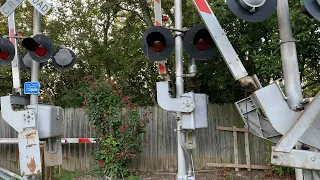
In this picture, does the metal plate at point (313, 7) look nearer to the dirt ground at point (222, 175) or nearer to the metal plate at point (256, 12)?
the metal plate at point (256, 12)

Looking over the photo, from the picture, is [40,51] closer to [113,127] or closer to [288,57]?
[288,57]

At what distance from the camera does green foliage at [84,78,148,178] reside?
7293 mm

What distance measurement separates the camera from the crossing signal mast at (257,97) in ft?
7.75

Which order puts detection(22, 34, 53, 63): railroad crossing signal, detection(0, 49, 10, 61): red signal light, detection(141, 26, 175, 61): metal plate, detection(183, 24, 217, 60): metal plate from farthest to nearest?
Answer: detection(0, 49, 10, 61): red signal light → detection(22, 34, 53, 63): railroad crossing signal → detection(183, 24, 217, 60): metal plate → detection(141, 26, 175, 61): metal plate

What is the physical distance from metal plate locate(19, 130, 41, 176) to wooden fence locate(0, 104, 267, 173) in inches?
184

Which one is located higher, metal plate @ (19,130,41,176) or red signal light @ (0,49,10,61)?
red signal light @ (0,49,10,61)

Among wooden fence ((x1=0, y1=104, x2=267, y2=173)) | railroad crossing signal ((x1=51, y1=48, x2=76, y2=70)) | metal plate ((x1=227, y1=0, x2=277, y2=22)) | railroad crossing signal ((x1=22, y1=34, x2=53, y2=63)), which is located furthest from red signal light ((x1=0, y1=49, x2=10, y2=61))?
wooden fence ((x1=0, y1=104, x2=267, y2=173))

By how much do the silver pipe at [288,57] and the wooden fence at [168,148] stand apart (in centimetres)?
551

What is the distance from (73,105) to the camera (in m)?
10.4

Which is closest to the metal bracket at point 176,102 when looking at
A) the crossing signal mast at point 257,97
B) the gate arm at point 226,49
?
the crossing signal mast at point 257,97

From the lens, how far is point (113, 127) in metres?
7.43

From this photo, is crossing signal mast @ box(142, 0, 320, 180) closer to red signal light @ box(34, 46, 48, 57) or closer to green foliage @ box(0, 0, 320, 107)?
red signal light @ box(34, 46, 48, 57)

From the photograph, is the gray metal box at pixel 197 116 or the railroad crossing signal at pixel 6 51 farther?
the railroad crossing signal at pixel 6 51

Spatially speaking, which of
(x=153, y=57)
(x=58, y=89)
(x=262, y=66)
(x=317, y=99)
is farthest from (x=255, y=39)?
(x=58, y=89)
